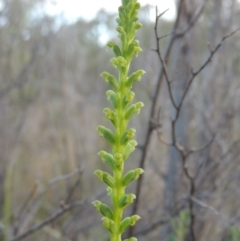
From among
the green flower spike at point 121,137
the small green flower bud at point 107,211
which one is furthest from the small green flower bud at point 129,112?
the small green flower bud at point 107,211

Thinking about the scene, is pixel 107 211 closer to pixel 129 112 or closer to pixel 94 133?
pixel 129 112

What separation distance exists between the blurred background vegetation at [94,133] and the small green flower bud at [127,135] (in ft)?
4.15

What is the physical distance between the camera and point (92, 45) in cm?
1059

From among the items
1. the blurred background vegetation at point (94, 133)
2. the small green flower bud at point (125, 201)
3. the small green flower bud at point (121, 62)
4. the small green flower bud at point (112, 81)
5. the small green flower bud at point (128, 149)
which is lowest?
the small green flower bud at point (125, 201)

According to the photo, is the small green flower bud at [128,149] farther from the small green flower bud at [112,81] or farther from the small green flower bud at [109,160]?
the small green flower bud at [112,81]

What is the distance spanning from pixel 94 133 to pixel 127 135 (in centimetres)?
524

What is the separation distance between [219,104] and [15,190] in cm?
330

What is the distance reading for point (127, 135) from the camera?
105cm

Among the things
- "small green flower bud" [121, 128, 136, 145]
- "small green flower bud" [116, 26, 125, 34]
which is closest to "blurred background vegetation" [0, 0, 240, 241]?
"small green flower bud" [116, 26, 125, 34]

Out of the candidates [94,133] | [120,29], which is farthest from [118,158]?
[94,133]

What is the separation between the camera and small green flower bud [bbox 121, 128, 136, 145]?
1043mm

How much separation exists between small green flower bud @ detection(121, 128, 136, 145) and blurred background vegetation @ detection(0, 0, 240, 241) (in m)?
1.27

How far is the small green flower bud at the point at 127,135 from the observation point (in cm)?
Answer: 104

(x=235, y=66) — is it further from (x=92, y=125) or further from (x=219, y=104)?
(x=92, y=125)
